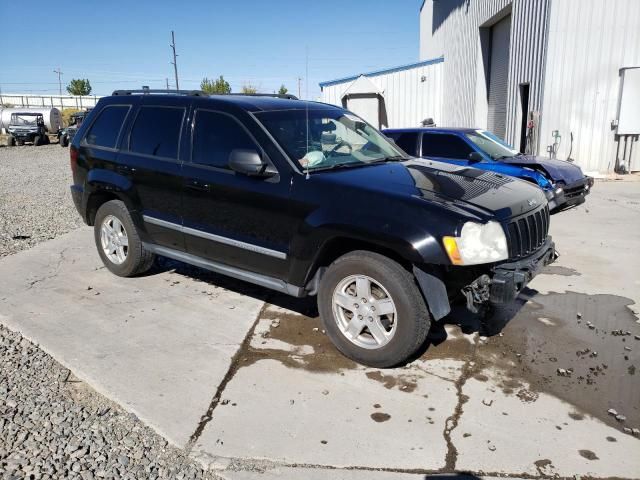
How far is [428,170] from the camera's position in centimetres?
455

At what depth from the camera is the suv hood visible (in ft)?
12.2

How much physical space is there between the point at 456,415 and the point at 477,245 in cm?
107

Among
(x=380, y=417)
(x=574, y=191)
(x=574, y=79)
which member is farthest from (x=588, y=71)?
(x=380, y=417)

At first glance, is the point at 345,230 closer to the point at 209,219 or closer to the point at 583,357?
the point at 209,219

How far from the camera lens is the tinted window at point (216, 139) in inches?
177

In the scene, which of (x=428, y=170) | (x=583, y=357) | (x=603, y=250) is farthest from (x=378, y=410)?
(x=603, y=250)

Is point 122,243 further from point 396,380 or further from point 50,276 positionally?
point 396,380

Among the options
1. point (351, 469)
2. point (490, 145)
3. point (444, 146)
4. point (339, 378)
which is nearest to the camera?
point (351, 469)

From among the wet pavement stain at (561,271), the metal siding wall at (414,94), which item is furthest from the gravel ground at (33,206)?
the metal siding wall at (414,94)

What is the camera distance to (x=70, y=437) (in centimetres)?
312

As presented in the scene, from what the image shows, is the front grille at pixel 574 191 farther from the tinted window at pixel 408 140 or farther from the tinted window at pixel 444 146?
the tinted window at pixel 408 140

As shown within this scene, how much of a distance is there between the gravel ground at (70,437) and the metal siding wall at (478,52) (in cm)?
1424

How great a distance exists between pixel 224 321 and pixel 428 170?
2.21 metres

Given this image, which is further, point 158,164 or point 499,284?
point 158,164
